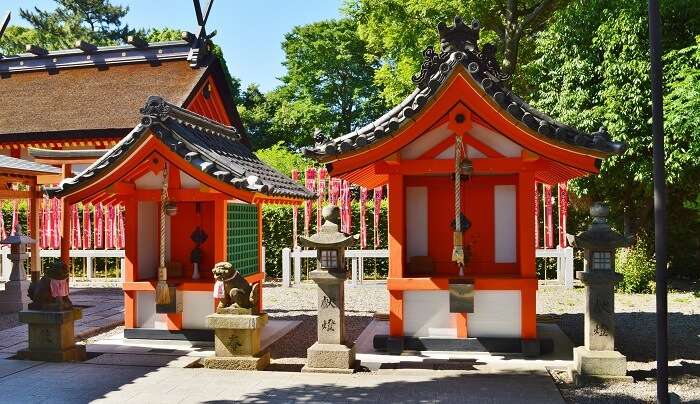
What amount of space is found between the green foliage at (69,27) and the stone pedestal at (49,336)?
3379 cm

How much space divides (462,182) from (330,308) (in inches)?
114

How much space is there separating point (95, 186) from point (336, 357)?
4.63m

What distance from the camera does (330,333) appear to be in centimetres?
798

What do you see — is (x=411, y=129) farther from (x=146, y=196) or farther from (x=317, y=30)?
(x=317, y=30)

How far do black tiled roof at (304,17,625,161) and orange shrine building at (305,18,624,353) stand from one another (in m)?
0.02

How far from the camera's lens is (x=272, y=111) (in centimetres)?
3769

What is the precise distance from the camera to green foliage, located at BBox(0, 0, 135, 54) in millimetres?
38125

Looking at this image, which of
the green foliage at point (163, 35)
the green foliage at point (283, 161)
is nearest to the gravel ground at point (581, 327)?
the green foliage at point (283, 161)

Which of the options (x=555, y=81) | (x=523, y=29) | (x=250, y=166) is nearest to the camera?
(x=250, y=166)

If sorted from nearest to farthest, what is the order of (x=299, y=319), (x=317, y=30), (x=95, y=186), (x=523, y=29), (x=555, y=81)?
(x=95, y=186) → (x=299, y=319) → (x=555, y=81) → (x=523, y=29) → (x=317, y=30)

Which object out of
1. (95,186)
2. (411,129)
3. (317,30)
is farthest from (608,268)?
(317,30)

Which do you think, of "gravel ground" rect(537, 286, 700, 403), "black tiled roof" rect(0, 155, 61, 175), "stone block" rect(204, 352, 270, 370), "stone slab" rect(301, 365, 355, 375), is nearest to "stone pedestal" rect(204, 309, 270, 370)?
"stone block" rect(204, 352, 270, 370)

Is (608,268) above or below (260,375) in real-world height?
above

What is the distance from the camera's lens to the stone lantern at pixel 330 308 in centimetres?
786
